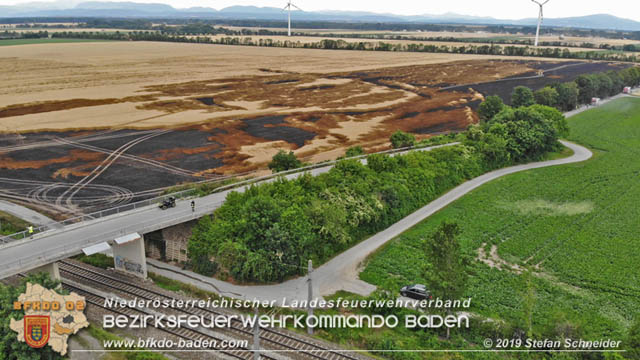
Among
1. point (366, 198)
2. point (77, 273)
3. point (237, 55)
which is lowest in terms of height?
point (77, 273)

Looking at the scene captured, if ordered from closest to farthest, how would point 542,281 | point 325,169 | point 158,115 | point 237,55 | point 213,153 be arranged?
point 542,281 < point 325,169 < point 213,153 < point 158,115 < point 237,55

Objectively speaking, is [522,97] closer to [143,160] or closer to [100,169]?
[143,160]

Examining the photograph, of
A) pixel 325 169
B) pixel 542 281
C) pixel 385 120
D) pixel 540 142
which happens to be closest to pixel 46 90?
pixel 385 120

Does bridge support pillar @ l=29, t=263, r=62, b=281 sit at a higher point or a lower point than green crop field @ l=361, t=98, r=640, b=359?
higher

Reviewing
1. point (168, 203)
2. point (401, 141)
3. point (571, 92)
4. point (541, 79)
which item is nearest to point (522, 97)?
point (571, 92)

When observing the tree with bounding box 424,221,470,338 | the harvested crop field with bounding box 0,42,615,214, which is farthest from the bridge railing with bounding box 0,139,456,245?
the tree with bounding box 424,221,470,338

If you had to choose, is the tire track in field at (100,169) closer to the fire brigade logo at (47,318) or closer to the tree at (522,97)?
the fire brigade logo at (47,318)

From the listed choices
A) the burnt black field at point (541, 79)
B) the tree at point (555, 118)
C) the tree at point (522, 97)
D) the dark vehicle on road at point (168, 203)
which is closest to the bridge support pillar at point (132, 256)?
the dark vehicle on road at point (168, 203)

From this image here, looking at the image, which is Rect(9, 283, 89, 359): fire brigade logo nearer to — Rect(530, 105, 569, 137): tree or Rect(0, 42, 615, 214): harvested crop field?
Rect(0, 42, 615, 214): harvested crop field

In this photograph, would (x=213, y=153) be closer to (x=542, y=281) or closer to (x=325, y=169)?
(x=325, y=169)
